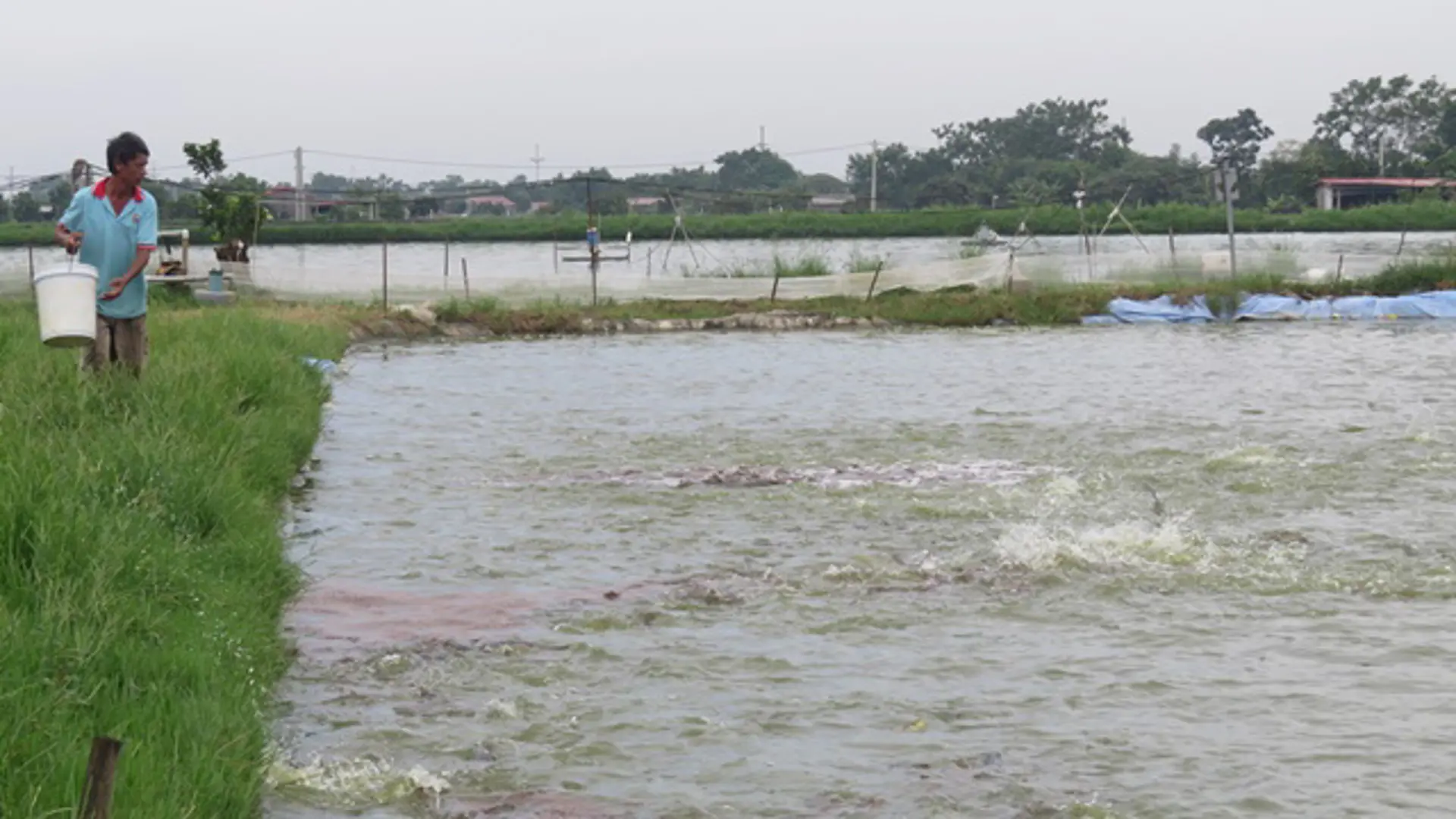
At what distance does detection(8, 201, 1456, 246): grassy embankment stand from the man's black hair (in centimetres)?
5080

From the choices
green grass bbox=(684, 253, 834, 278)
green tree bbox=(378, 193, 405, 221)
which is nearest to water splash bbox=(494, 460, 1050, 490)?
green grass bbox=(684, 253, 834, 278)

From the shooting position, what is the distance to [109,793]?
11.4 ft

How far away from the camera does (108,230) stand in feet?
30.4

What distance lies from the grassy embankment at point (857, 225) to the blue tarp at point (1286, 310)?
31396 millimetres

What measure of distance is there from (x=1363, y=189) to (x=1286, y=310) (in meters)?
50.6

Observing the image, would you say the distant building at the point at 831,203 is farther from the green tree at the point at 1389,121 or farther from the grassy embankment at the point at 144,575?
the grassy embankment at the point at 144,575

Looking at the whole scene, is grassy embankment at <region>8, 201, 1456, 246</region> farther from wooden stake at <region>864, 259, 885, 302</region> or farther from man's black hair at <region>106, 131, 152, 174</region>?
man's black hair at <region>106, 131, 152, 174</region>

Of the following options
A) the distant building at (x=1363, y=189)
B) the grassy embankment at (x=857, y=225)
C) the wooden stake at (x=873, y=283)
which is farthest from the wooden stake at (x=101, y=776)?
the distant building at (x=1363, y=189)

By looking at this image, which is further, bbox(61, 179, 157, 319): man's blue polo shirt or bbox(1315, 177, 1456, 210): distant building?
bbox(1315, 177, 1456, 210): distant building

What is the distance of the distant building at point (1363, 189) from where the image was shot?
68.2 metres

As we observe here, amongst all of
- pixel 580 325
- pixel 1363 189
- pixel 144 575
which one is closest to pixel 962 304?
pixel 580 325

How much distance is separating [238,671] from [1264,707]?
143 inches

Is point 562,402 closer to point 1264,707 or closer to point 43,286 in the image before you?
point 43,286

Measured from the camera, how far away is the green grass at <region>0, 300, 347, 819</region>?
14.4 feet
